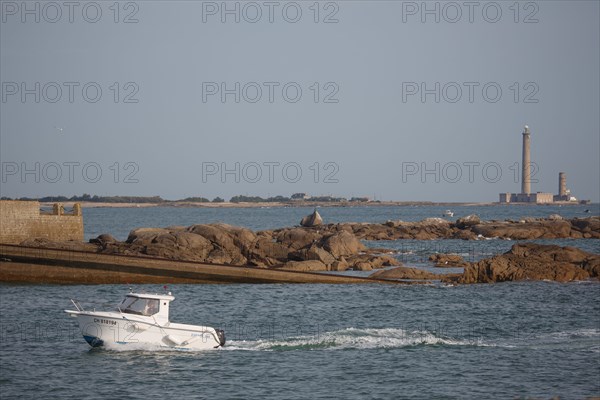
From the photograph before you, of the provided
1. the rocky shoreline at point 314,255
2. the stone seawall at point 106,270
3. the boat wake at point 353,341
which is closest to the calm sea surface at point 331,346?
the boat wake at point 353,341

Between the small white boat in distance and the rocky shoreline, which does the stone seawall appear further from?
the small white boat in distance

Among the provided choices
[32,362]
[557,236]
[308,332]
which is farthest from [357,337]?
[557,236]

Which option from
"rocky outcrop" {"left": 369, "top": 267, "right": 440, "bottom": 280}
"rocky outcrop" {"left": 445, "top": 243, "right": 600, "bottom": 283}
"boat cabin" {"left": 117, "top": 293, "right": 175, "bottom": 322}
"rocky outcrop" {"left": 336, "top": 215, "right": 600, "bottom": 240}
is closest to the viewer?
"boat cabin" {"left": 117, "top": 293, "right": 175, "bottom": 322}

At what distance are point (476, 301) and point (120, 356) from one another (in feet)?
59.2

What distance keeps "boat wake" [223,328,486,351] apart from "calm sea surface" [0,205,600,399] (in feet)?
0.13

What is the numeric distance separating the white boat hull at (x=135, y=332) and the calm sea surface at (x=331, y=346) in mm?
353

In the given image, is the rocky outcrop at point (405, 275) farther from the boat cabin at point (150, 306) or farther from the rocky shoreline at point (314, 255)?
the boat cabin at point (150, 306)

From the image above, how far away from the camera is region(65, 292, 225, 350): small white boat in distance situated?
28516 mm

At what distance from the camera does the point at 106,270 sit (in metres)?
44.7

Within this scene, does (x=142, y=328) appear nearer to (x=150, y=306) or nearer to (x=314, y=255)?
(x=150, y=306)

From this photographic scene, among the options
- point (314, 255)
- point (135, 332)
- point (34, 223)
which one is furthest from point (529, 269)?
point (34, 223)

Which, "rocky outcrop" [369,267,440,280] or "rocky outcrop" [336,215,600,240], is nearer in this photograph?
"rocky outcrop" [369,267,440,280]

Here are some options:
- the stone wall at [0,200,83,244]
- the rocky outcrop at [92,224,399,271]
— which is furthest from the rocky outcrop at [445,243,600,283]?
the stone wall at [0,200,83,244]

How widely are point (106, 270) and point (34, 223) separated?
12245 millimetres
